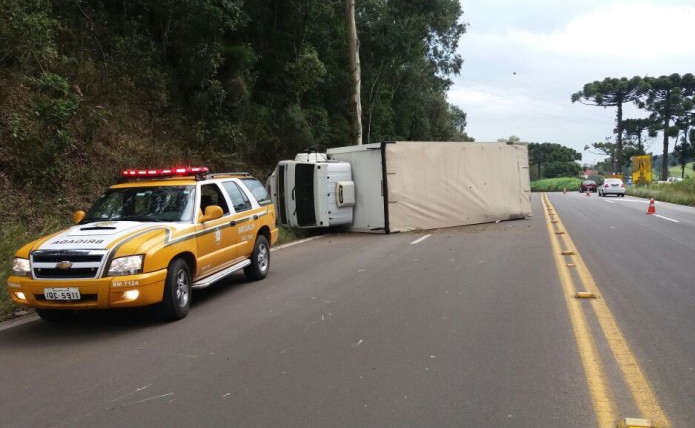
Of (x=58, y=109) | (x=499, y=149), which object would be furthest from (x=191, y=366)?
(x=499, y=149)

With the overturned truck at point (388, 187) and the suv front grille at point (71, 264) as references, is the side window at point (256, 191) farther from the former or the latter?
the overturned truck at point (388, 187)

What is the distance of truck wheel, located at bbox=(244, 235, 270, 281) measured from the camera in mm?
8969

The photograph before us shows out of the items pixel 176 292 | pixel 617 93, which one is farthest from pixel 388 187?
pixel 617 93

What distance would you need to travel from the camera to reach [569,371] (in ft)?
15.2

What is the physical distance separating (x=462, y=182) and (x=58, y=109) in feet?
38.0

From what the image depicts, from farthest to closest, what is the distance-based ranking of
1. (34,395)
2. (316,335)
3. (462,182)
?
(462,182) → (316,335) → (34,395)

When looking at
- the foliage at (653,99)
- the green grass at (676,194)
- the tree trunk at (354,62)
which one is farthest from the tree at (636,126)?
the tree trunk at (354,62)

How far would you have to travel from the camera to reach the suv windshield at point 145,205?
7.16m

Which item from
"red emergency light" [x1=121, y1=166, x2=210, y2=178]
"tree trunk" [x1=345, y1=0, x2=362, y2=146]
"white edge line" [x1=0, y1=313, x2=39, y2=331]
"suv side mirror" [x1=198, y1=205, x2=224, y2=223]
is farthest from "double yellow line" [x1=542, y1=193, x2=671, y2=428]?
"tree trunk" [x1=345, y1=0, x2=362, y2=146]

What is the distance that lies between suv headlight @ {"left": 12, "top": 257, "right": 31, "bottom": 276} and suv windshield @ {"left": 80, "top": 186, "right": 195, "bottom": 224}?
111cm

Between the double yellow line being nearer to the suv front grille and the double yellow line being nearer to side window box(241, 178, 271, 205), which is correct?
the suv front grille

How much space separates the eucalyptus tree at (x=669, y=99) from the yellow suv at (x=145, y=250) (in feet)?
250

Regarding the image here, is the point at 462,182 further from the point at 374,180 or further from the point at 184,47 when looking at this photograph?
the point at 184,47

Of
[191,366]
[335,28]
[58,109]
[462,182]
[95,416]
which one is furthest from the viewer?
[335,28]
